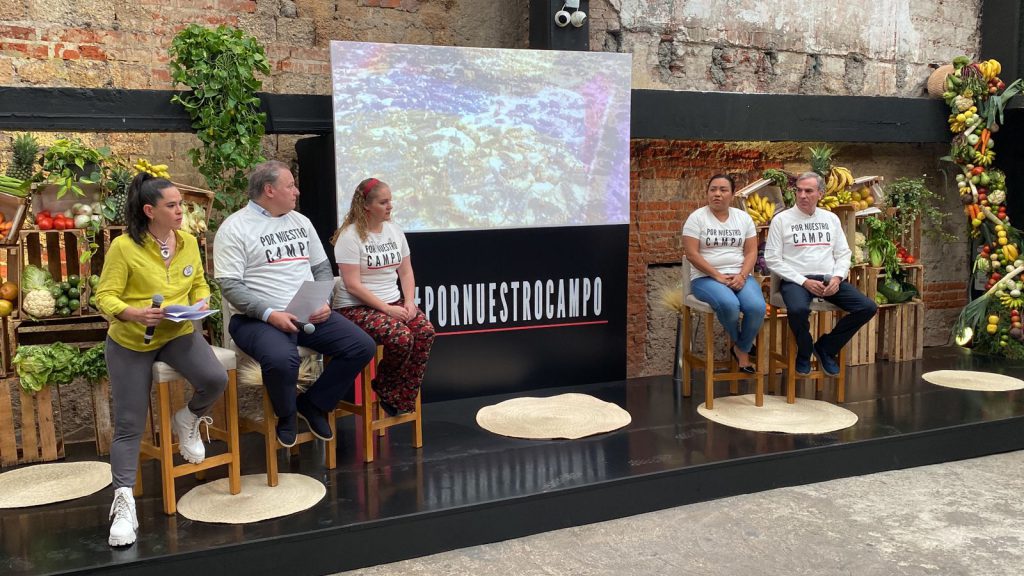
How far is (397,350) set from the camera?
406 cm

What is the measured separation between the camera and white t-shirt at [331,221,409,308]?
13.4ft

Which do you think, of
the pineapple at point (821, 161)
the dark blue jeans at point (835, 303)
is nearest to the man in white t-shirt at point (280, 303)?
the dark blue jeans at point (835, 303)

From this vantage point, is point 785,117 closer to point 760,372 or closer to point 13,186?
point 760,372

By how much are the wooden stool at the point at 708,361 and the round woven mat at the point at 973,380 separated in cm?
136

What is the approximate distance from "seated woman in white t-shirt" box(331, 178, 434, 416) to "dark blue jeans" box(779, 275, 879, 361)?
7.21 ft

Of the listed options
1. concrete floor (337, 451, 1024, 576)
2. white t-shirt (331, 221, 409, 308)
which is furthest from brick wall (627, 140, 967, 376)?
white t-shirt (331, 221, 409, 308)

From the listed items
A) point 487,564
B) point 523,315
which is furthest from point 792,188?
point 487,564

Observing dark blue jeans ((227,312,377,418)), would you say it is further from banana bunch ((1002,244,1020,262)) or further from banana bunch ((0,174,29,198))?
banana bunch ((1002,244,1020,262))

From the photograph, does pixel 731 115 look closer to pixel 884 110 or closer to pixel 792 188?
pixel 792 188

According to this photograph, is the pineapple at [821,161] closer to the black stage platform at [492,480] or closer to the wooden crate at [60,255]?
the black stage platform at [492,480]

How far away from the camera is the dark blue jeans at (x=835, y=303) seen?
16.4 feet

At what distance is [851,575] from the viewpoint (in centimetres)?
334

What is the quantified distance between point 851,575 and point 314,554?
6.81ft

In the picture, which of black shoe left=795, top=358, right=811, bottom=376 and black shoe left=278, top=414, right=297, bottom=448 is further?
black shoe left=795, top=358, right=811, bottom=376
